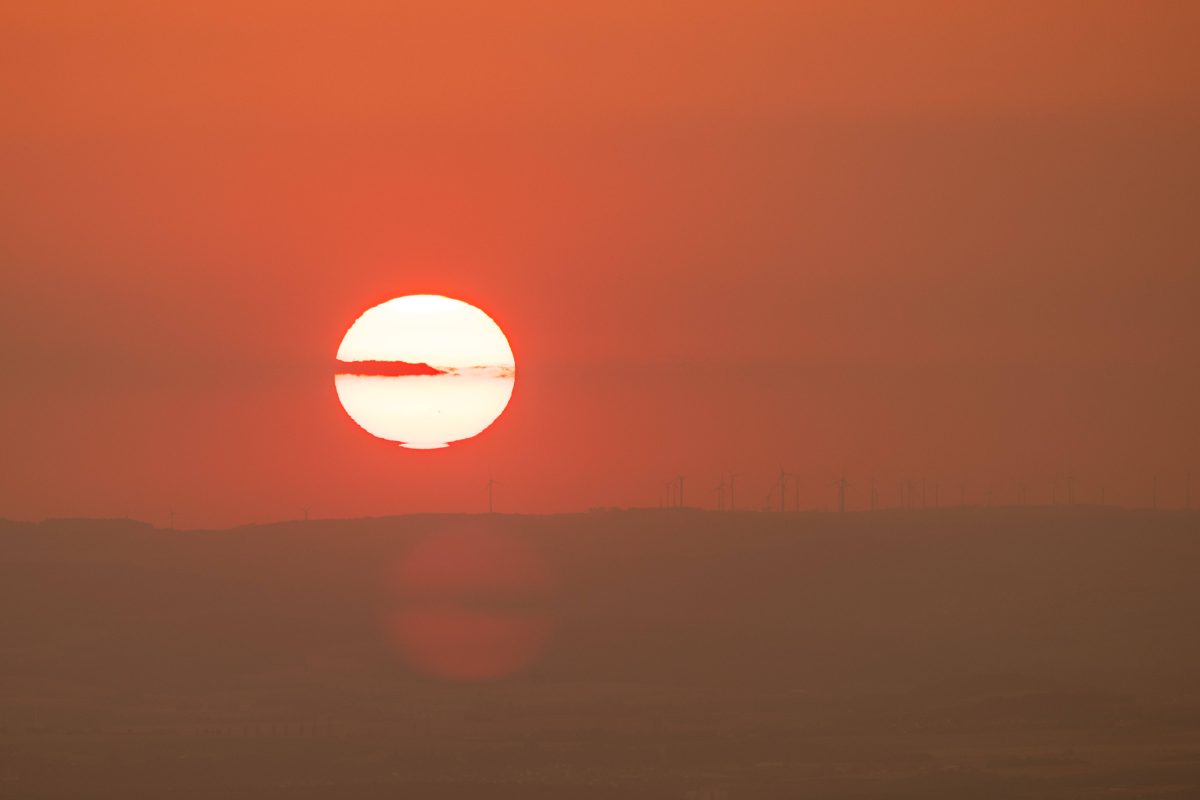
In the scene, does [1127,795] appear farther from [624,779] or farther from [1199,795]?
[624,779]

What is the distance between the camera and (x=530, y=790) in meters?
187

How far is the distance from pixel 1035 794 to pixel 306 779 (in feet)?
229

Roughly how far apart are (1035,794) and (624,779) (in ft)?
129

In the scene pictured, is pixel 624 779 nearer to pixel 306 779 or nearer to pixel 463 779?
pixel 463 779

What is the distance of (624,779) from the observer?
198 m

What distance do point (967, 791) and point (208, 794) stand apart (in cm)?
7187

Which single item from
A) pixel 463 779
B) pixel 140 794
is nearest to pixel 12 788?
pixel 140 794

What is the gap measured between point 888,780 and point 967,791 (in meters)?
8.96

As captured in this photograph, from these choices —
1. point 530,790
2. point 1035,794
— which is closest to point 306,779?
point 530,790

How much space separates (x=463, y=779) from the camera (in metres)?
195

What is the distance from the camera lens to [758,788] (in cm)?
19688

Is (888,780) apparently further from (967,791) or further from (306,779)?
(306,779)

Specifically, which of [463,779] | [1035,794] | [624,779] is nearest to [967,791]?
[1035,794]

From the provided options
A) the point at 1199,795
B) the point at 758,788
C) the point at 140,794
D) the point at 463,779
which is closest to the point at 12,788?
the point at 140,794
